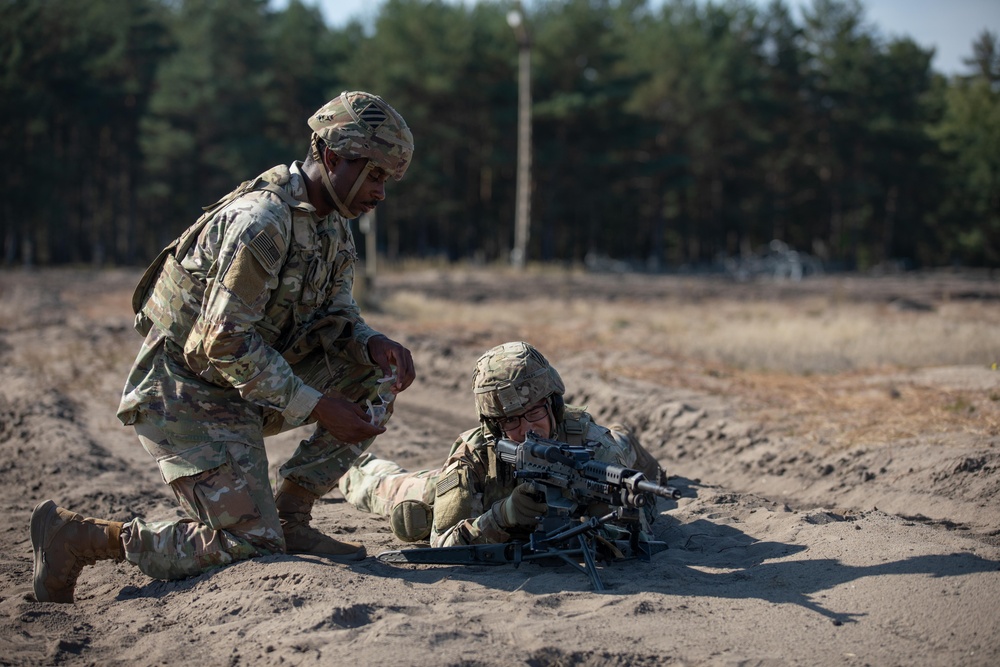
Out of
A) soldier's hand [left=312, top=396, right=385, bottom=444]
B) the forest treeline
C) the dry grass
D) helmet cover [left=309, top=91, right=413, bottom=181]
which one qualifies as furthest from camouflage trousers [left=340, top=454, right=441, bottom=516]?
the forest treeline

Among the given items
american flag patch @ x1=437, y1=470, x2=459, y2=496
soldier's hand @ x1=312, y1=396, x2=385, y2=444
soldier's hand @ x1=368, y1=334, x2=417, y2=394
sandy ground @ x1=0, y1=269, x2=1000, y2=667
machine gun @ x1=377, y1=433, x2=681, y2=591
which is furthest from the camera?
american flag patch @ x1=437, y1=470, x2=459, y2=496

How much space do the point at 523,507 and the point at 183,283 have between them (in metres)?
1.88

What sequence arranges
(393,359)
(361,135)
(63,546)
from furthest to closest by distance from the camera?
1. (393,359)
2. (361,135)
3. (63,546)

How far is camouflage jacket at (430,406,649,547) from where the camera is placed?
4879 mm

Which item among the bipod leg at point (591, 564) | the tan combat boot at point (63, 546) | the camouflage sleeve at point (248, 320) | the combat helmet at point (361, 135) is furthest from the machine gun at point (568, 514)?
the combat helmet at point (361, 135)

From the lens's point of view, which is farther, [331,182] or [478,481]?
[478,481]

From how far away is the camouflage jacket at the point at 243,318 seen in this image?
14.1 ft

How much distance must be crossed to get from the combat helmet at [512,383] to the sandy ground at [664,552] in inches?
31.6

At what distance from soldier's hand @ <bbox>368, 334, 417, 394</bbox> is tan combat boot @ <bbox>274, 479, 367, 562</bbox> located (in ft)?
2.51

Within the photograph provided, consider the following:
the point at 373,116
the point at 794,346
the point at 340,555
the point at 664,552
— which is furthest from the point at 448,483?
the point at 794,346

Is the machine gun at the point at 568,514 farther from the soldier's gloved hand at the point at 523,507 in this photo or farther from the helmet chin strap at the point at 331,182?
the helmet chin strap at the point at 331,182

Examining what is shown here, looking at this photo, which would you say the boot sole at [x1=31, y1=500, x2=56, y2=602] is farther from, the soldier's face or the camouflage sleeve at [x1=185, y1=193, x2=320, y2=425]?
the soldier's face

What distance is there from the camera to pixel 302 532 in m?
4.93

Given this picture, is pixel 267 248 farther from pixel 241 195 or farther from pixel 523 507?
pixel 523 507
